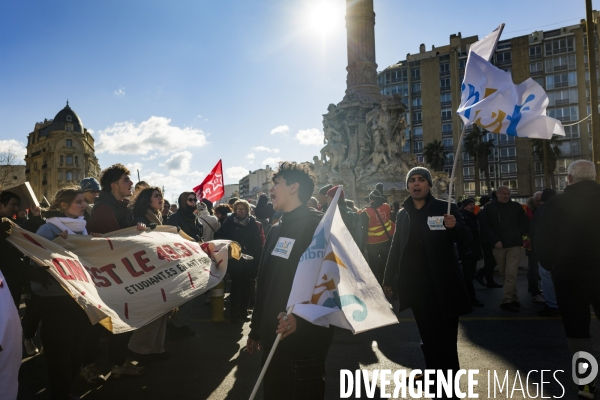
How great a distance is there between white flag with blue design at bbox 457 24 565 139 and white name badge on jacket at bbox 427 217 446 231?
1.18 meters

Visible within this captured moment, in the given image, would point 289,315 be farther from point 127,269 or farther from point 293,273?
point 127,269

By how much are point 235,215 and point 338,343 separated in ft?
9.16

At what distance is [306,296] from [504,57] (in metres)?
84.0

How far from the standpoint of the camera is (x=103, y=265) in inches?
170

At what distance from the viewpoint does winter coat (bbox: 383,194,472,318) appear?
395 cm

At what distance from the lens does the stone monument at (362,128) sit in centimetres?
2345

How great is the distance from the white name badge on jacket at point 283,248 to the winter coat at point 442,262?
1.60 metres

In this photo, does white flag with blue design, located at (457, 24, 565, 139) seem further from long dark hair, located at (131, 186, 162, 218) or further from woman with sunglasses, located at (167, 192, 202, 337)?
woman with sunglasses, located at (167, 192, 202, 337)

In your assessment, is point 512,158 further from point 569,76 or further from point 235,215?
point 235,215

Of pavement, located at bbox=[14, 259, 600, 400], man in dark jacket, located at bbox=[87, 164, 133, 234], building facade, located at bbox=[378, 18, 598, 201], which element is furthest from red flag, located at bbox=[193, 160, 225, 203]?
building facade, located at bbox=[378, 18, 598, 201]

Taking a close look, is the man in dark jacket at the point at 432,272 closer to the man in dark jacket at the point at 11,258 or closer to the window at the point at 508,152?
the man in dark jacket at the point at 11,258

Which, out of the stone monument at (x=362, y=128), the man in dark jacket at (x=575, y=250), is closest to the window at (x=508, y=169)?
the stone monument at (x=362, y=128)

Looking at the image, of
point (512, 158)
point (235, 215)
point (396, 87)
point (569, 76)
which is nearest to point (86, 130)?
point (396, 87)

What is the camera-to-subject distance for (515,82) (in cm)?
7650
